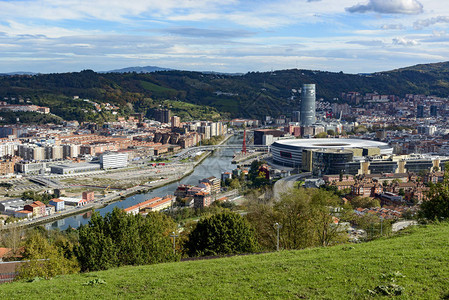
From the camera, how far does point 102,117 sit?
37406 millimetres

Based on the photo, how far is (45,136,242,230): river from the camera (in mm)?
13094

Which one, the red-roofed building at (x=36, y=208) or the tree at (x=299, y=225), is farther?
the red-roofed building at (x=36, y=208)

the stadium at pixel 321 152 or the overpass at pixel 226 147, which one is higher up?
the stadium at pixel 321 152

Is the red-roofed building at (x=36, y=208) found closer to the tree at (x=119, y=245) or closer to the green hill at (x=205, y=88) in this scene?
the tree at (x=119, y=245)

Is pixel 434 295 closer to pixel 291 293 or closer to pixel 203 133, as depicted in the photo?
pixel 291 293

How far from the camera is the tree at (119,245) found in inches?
188

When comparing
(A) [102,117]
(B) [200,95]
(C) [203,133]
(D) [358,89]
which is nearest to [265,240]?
(C) [203,133]

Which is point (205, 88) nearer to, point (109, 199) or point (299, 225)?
point (109, 199)

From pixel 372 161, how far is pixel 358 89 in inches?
1623

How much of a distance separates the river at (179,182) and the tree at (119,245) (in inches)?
301

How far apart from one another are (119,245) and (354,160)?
14.6 meters

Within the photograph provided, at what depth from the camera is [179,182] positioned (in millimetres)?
19156

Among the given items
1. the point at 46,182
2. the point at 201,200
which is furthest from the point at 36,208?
the point at 46,182

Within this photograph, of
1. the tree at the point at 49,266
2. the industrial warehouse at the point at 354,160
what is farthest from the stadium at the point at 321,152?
the tree at the point at 49,266
